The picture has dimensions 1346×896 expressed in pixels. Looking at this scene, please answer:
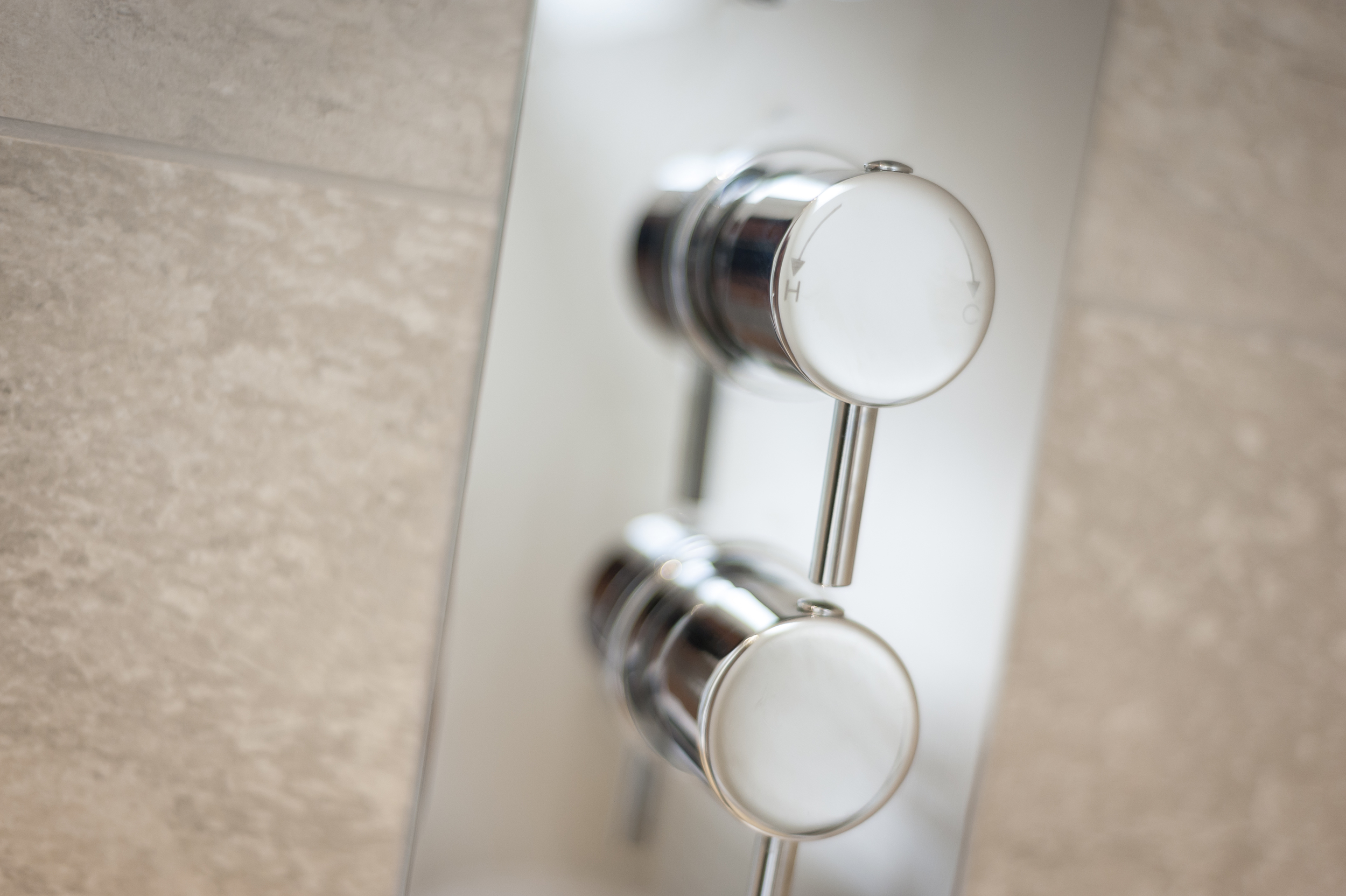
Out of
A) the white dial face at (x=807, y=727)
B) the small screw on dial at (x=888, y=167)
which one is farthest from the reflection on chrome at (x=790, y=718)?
the small screw on dial at (x=888, y=167)

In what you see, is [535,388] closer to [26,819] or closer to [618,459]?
[618,459]

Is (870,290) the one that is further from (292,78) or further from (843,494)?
(292,78)

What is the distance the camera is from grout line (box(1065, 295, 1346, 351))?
34 centimetres

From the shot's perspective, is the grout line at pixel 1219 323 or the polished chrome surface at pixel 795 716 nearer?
the polished chrome surface at pixel 795 716

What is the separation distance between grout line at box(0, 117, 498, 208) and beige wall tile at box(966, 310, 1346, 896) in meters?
0.22

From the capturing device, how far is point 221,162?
260 mm

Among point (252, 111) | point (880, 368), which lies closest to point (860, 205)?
point (880, 368)

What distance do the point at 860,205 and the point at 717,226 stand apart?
0.19 ft

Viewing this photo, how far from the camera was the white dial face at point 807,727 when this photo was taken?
231mm

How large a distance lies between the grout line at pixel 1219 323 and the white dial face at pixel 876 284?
0.44ft

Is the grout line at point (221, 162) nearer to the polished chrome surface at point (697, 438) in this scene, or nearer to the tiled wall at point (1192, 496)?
the polished chrome surface at point (697, 438)

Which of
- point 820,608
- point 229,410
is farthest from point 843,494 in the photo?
point 229,410

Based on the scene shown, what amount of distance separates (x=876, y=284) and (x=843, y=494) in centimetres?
5

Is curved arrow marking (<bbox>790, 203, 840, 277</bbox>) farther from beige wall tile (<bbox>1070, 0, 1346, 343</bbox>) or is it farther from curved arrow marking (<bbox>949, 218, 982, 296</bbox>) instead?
beige wall tile (<bbox>1070, 0, 1346, 343</bbox>)
